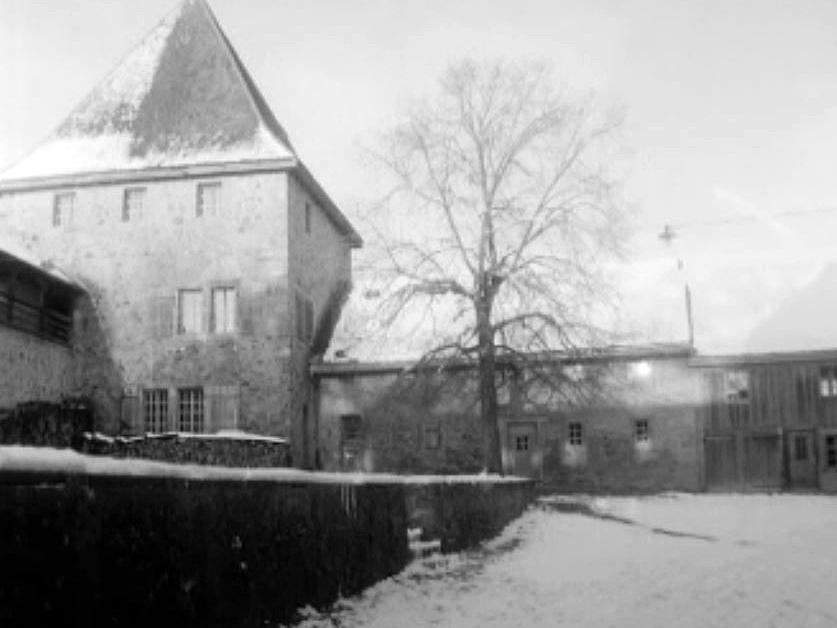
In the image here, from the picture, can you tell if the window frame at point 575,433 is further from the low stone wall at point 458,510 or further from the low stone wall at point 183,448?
the low stone wall at point 458,510

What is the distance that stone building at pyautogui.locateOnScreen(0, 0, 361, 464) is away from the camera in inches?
1017

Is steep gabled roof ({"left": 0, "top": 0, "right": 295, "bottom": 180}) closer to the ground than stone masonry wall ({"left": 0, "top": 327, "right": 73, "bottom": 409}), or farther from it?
farther from it

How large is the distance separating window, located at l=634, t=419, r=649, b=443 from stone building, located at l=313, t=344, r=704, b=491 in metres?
0.03

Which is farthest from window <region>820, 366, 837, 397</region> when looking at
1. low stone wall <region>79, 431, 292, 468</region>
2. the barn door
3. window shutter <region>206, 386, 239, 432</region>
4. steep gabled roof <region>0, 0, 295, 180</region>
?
window shutter <region>206, 386, 239, 432</region>

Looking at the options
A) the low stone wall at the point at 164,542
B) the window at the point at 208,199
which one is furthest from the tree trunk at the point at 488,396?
the low stone wall at the point at 164,542

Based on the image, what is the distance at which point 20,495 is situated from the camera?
4.57 m

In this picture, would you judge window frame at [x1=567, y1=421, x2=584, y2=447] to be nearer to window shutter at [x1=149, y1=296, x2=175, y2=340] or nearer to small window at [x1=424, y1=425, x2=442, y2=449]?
small window at [x1=424, y1=425, x2=442, y2=449]

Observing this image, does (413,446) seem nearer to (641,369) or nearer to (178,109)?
(641,369)

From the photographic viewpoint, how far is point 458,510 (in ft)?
45.8

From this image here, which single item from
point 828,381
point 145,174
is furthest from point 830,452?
point 145,174

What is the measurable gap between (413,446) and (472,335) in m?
7.25

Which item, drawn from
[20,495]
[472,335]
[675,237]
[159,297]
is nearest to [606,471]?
[472,335]

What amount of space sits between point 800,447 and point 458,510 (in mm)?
18886

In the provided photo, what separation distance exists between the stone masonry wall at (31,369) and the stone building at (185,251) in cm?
81
